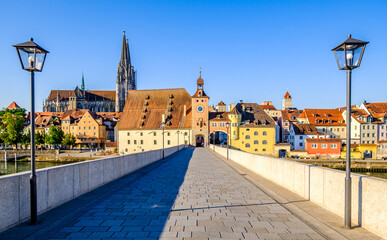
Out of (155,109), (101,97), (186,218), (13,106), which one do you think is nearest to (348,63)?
(186,218)

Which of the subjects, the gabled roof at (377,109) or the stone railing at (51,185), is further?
the gabled roof at (377,109)

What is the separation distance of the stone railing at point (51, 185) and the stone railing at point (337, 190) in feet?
22.0

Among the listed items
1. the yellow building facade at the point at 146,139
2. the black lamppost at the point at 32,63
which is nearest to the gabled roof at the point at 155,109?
the yellow building facade at the point at 146,139

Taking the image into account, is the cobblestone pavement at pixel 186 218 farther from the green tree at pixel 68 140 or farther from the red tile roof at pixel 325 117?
Result: the red tile roof at pixel 325 117

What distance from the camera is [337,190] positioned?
7.16 meters

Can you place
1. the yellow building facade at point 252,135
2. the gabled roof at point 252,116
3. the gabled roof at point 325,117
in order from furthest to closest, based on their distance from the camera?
the gabled roof at point 325,117, the gabled roof at point 252,116, the yellow building facade at point 252,135

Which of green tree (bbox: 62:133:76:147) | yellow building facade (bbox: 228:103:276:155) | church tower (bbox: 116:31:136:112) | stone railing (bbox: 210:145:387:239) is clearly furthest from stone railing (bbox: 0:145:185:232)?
church tower (bbox: 116:31:136:112)

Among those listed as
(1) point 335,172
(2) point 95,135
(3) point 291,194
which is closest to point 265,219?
(1) point 335,172

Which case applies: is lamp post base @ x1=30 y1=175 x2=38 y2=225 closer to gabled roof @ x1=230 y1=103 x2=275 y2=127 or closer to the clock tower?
the clock tower

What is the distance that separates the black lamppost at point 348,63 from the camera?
621 centimetres

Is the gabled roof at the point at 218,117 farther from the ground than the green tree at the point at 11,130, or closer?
farther from the ground

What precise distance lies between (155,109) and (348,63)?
3167 inches

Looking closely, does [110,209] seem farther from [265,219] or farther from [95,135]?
[95,135]

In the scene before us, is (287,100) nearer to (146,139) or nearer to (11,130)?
(146,139)
